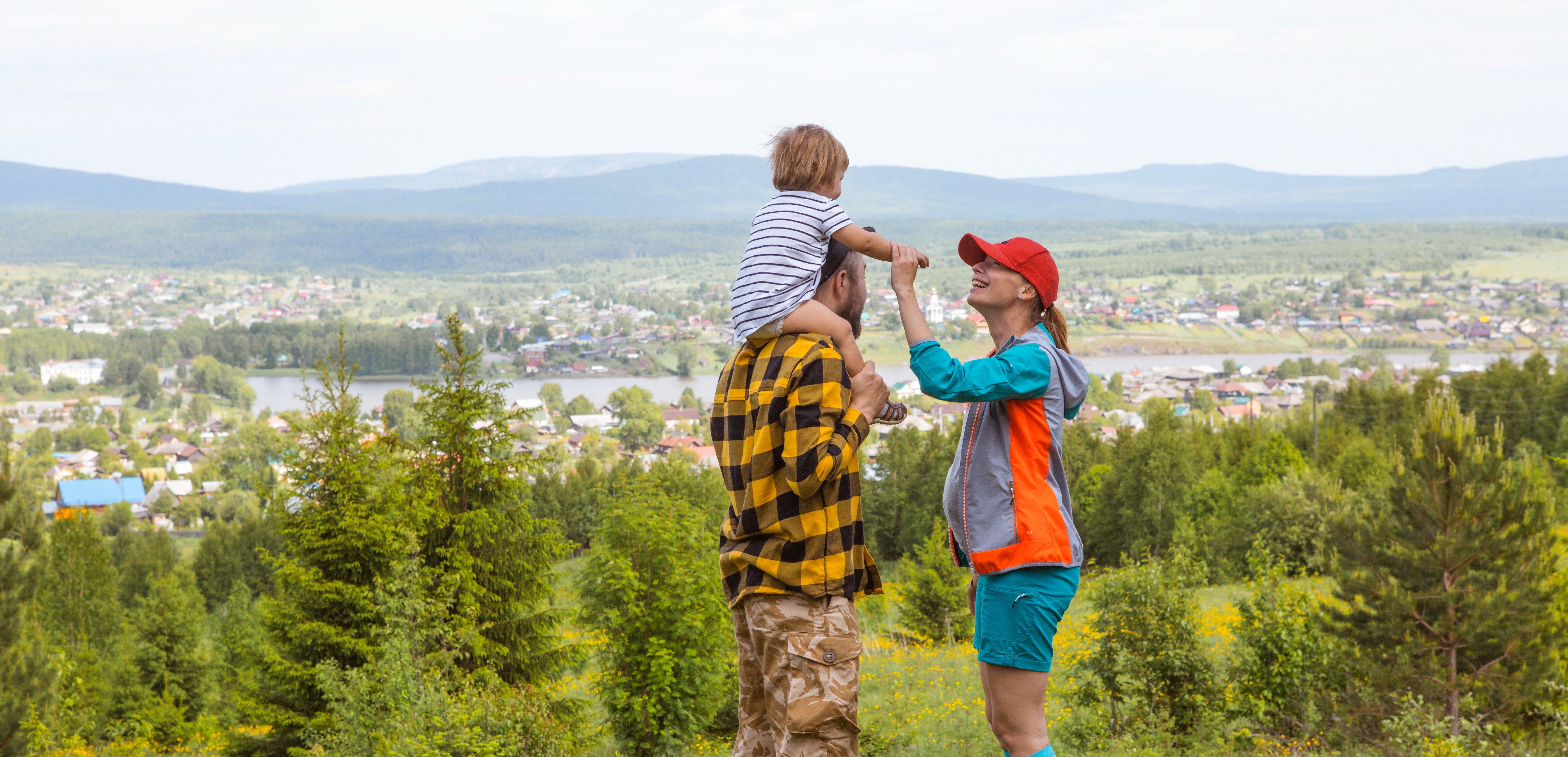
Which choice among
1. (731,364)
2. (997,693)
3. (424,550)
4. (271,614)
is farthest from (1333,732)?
(271,614)

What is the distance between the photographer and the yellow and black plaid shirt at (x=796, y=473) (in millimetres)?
2758

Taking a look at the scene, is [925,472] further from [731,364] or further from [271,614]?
[731,364]

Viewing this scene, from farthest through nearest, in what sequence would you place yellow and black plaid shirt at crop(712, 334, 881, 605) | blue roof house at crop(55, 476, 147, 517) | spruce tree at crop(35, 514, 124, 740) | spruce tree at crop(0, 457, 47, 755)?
blue roof house at crop(55, 476, 147, 517) → spruce tree at crop(35, 514, 124, 740) → spruce tree at crop(0, 457, 47, 755) → yellow and black plaid shirt at crop(712, 334, 881, 605)

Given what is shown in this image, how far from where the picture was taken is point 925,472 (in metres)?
60.4

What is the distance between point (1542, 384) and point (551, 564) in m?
60.6

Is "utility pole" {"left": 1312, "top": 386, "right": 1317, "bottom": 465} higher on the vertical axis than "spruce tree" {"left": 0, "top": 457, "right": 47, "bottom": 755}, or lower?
lower

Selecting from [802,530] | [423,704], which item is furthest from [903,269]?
[423,704]

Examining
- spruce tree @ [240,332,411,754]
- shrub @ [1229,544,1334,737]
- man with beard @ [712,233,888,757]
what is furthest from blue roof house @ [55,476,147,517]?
man with beard @ [712,233,888,757]

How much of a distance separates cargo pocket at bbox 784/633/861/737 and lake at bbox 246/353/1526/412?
148 m

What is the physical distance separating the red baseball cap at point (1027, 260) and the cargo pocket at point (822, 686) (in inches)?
48.5

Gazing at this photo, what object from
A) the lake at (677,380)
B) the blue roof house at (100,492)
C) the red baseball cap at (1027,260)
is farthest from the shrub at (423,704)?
the lake at (677,380)

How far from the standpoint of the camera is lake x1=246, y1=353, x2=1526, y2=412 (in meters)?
158

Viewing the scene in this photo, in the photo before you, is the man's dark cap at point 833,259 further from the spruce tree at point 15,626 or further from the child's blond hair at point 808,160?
the spruce tree at point 15,626

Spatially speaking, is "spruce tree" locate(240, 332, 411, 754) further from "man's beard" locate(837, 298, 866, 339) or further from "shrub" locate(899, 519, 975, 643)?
"shrub" locate(899, 519, 975, 643)
